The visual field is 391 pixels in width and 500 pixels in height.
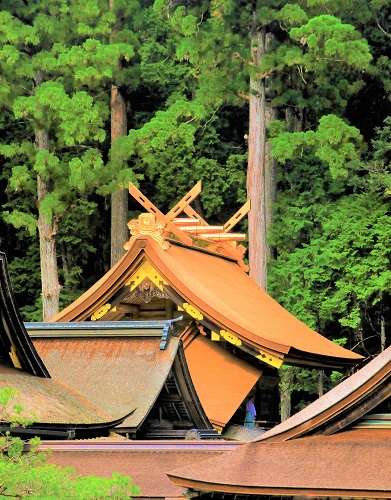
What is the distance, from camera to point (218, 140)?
3244 cm

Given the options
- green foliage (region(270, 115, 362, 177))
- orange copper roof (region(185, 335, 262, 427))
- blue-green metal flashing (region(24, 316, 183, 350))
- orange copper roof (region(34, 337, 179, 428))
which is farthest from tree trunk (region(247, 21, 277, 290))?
orange copper roof (region(34, 337, 179, 428))

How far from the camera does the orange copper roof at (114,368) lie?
1512 cm

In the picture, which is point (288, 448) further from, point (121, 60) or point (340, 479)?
point (121, 60)

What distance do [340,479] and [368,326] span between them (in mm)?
19582

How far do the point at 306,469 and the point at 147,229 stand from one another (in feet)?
33.2

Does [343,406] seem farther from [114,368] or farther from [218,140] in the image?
[218,140]

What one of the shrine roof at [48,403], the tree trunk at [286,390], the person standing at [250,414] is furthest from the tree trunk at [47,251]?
the shrine roof at [48,403]

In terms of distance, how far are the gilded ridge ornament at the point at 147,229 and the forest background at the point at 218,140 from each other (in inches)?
324

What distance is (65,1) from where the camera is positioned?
3097cm

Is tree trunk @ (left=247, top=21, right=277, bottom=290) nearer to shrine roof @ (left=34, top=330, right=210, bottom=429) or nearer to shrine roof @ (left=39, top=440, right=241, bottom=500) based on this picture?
shrine roof @ (left=34, top=330, right=210, bottom=429)

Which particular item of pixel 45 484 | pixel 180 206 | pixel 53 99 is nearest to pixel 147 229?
pixel 180 206

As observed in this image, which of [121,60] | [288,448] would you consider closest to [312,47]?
[121,60]

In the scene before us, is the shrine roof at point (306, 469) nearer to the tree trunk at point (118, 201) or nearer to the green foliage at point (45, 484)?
the green foliage at point (45, 484)

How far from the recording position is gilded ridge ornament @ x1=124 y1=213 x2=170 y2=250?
19250mm
